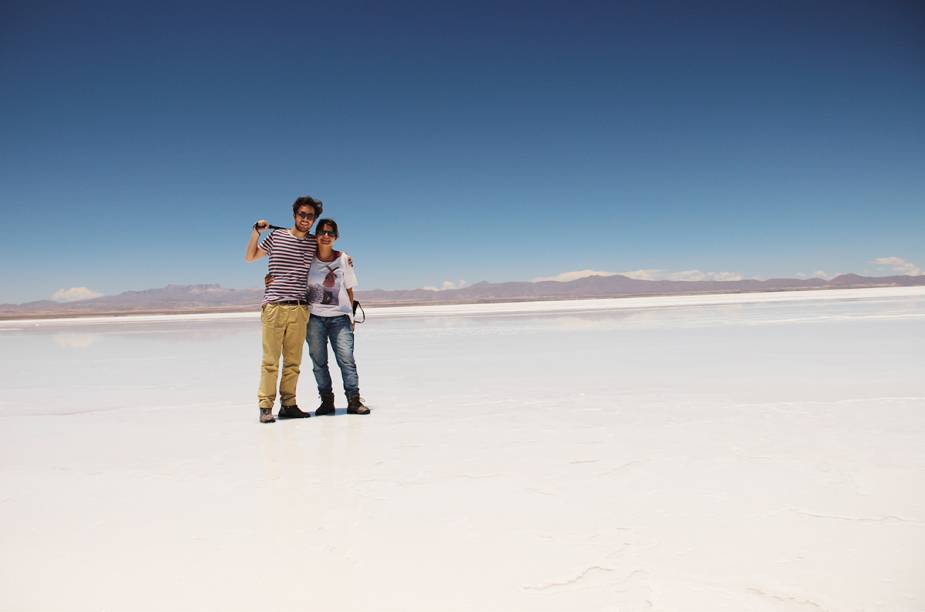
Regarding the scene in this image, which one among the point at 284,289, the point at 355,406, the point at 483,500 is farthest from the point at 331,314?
the point at 483,500

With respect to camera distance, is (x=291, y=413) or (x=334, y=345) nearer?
(x=291, y=413)

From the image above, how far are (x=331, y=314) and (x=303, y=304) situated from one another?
0.81ft

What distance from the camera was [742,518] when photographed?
2148mm

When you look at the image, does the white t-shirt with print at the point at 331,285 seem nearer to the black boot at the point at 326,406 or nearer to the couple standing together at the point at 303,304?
the couple standing together at the point at 303,304

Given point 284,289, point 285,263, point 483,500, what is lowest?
point 483,500

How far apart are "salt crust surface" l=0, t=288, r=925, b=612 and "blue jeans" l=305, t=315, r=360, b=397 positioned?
1.15ft

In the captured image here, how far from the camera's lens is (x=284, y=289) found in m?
4.21

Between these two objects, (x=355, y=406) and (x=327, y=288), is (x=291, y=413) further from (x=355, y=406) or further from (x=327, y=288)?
(x=327, y=288)

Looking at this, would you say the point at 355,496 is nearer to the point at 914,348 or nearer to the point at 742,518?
the point at 742,518

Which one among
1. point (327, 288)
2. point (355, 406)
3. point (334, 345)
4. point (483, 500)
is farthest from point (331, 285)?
point (483, 500)

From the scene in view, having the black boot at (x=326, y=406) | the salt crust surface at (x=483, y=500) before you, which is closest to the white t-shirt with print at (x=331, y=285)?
the black boot at (x=326, y=406)

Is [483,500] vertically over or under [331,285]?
under

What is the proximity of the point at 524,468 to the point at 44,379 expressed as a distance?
22.9 ft

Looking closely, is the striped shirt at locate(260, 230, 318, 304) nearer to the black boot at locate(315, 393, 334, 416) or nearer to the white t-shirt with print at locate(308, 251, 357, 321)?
the white t-shirt with print at locate(308, 251, 357, 321)
